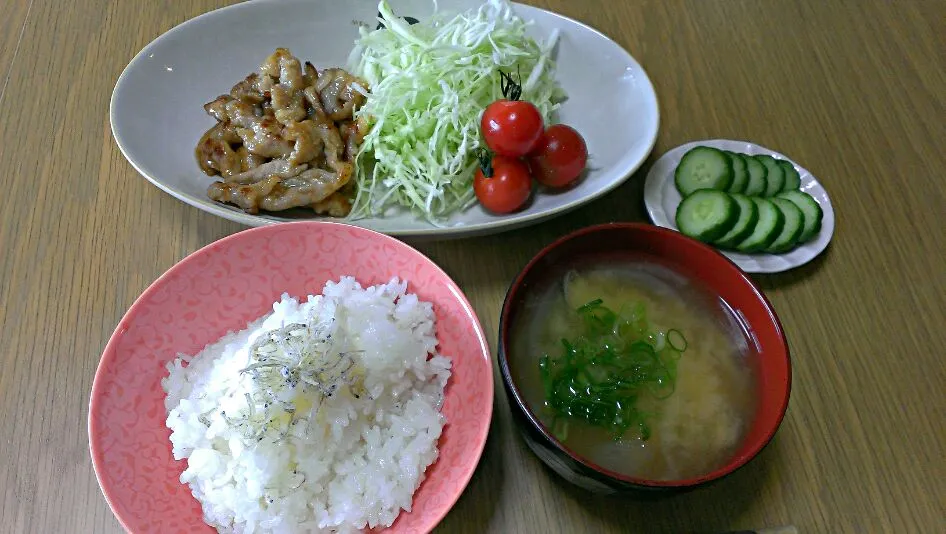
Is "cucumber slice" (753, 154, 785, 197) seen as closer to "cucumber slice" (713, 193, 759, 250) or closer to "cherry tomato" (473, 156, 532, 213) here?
"cucumber slice" (713, 193, 759, 250)

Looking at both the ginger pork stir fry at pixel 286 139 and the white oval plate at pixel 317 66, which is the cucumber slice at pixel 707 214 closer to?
the white oval plate at pixel 317 66

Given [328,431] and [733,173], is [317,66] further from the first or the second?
[733,173]

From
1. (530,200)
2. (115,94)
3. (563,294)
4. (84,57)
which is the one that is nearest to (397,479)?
(563,294)

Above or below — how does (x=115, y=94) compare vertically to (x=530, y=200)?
above

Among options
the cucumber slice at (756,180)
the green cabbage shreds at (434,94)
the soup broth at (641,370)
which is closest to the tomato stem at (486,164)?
the green cabbage shreds at (434,94)

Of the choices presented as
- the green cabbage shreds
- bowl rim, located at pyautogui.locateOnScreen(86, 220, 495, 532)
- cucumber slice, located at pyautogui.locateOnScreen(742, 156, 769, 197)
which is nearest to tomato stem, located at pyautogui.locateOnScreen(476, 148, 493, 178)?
the green cabbage shreds

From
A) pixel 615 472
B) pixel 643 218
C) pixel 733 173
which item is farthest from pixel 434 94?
pixel 615 472

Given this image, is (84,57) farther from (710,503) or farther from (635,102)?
(710,503)
